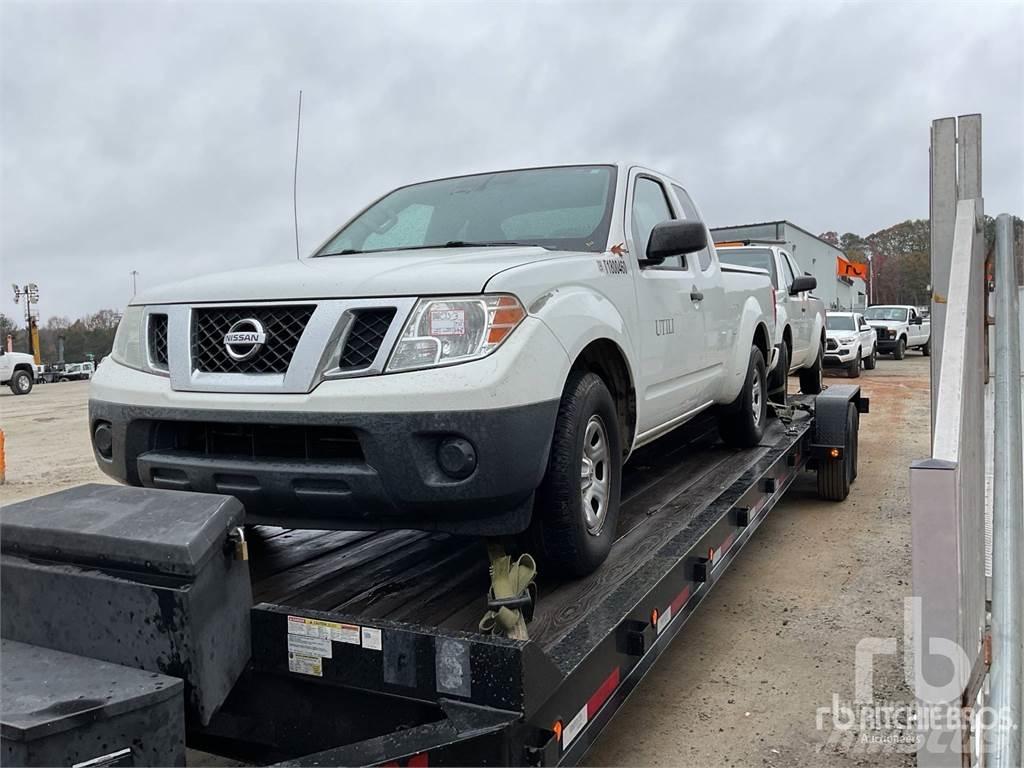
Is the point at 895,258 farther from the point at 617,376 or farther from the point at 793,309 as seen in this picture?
the point at 617,376

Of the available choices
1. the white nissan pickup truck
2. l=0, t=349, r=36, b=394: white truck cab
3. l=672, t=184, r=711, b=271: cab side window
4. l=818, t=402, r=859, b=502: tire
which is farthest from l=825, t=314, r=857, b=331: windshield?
l=0, t=349, r=36, b=394: white truck cab

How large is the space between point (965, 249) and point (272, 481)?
2436 mm

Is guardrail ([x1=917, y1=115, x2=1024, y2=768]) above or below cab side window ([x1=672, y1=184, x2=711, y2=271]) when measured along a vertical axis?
below

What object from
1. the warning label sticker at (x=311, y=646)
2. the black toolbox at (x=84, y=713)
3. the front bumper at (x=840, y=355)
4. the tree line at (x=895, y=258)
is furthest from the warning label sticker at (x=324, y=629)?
the tree line at (x=895, y=258)

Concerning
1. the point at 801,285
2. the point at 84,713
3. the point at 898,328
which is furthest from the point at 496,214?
the point at 898,328

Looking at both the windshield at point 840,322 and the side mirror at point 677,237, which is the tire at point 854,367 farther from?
the side mirror at point 677,237

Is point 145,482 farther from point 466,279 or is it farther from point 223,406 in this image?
point 466,279

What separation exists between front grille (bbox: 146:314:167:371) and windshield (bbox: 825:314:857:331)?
57.5ft

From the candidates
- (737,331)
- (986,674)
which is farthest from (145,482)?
(737,331)

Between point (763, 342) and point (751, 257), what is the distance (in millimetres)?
4483

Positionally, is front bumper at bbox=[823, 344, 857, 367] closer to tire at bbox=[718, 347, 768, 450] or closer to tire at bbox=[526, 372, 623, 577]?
tire at bbox=[718, 347, 768, 450]

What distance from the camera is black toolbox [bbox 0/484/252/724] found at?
207cm

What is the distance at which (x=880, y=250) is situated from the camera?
93.7 metres

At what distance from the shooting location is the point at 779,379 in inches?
297
